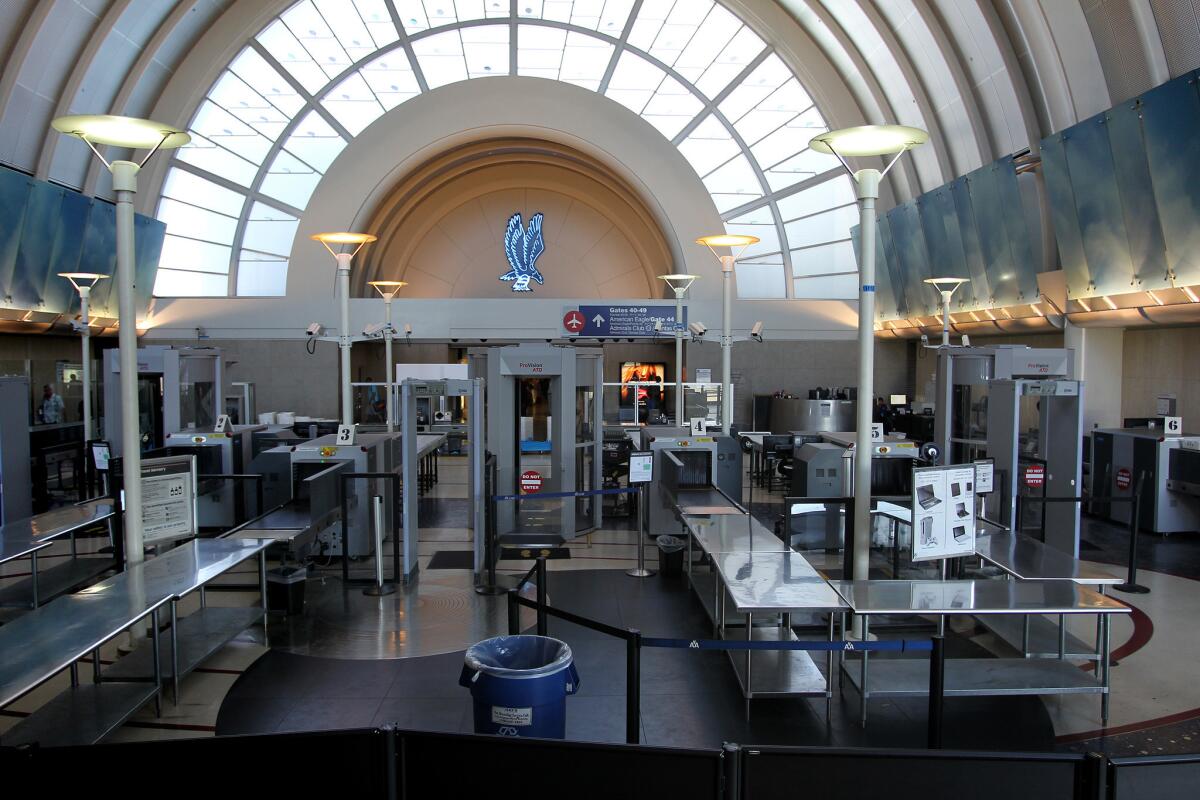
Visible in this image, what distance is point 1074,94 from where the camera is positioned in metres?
13.1

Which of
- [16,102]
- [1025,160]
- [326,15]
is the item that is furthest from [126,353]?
[326,15]

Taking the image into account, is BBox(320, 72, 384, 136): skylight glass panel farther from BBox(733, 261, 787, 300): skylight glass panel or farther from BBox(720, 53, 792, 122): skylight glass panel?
BBox(733, 261, 787, 300): skylight glass panel

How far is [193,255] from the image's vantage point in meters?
23.6

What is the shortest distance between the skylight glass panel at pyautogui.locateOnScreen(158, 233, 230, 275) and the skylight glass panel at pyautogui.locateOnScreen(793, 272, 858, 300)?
1748 cm

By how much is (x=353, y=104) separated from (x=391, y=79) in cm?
136

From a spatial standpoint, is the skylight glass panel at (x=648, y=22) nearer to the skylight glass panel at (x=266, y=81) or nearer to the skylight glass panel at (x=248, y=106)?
the skylight glass panel at (x=266, y=81)

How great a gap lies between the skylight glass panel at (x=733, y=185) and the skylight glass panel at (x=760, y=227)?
1.44 ft

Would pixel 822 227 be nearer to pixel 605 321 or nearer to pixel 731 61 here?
pixel 731 61

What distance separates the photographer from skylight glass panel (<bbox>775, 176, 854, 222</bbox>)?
23672 millimetres

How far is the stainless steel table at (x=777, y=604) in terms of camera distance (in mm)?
5555

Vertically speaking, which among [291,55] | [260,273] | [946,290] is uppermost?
[291,55]

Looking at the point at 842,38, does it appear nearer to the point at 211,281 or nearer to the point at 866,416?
the point at 866,416

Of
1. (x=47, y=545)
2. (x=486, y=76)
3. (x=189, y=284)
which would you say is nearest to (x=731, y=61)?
(x=486, y=76)

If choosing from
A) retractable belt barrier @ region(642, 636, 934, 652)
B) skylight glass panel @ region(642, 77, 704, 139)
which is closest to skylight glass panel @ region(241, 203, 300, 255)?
skylight glass panel @ region(642, 77, 704, 139)
